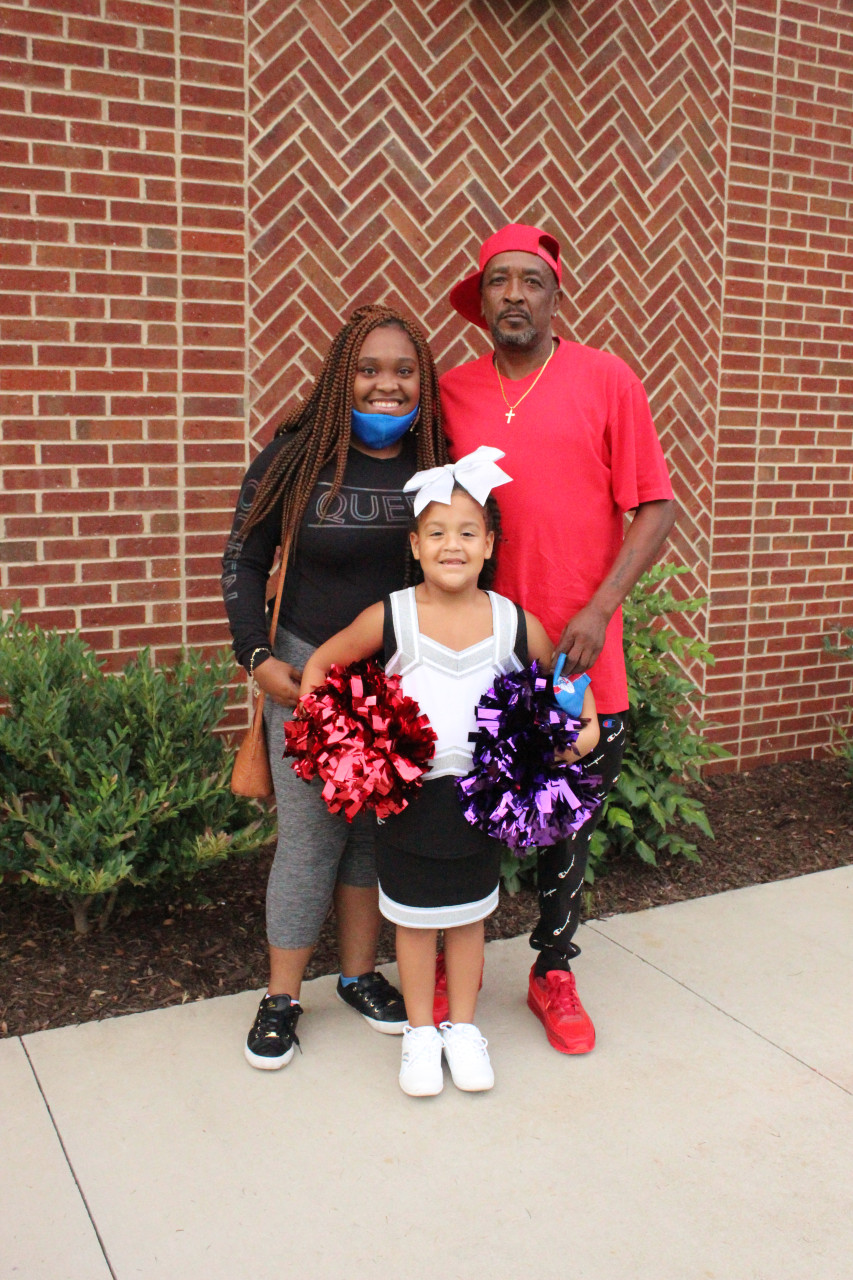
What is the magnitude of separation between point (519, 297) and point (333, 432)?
1.93 feet

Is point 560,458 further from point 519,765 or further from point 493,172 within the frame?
point 493,172

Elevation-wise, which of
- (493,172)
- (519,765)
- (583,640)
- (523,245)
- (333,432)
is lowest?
(519,765)

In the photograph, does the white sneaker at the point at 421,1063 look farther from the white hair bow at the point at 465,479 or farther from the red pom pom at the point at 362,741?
the white hair bow at the point at 465,479

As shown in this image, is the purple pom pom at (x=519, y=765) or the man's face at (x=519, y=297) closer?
the purple pom pom at (x=519, y=765)

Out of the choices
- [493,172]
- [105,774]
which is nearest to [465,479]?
[105,774]

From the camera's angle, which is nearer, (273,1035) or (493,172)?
(273,1035)

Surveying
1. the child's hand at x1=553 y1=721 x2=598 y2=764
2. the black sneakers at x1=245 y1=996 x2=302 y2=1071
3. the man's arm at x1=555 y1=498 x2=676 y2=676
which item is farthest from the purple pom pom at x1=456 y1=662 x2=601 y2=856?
the black sneakers at x1=245 y1=996 x2=302 y2=1071

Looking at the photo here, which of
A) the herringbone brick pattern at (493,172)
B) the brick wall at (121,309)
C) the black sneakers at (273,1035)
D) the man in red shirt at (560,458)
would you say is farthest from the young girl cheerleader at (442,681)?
the herringbone brick pattern at (493,172)

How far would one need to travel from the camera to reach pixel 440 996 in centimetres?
318

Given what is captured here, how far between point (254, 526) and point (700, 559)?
9.98 ft

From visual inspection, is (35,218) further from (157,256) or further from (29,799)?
(29,799)

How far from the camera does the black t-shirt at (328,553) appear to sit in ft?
9.26

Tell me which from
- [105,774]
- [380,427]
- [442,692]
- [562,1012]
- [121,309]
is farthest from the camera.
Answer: [121,309]

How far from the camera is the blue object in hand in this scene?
9.04 ft
